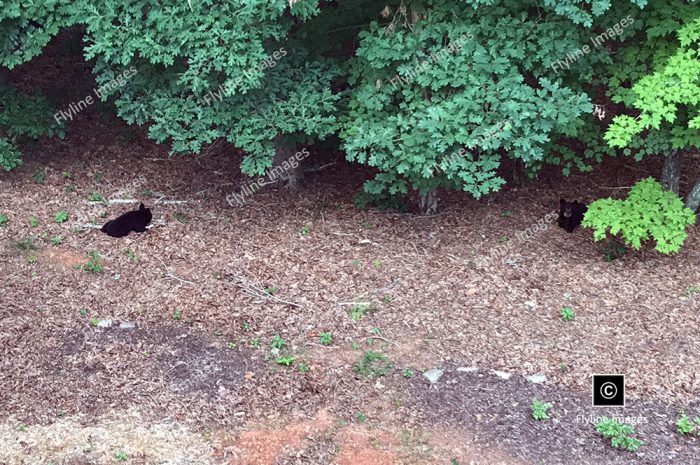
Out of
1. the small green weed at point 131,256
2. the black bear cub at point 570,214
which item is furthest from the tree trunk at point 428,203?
the small green weed at point 131,256

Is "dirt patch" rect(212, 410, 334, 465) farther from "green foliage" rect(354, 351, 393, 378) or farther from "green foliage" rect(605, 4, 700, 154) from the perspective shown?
"green foliage" rect(605, 4, 700, 154)

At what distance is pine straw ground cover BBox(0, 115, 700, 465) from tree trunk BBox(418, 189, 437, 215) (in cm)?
14

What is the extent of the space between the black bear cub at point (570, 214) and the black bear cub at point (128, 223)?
4.89 m

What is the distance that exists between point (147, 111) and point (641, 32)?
536 centimetres

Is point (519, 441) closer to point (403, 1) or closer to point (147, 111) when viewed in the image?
point (403, 1)

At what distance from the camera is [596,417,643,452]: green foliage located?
4652 millimetres

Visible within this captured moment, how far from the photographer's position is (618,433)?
4715 mm

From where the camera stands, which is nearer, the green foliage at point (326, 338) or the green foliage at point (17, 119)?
the green foliage at point (326, 338)

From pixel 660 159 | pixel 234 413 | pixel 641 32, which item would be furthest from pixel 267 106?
pixel 660 159

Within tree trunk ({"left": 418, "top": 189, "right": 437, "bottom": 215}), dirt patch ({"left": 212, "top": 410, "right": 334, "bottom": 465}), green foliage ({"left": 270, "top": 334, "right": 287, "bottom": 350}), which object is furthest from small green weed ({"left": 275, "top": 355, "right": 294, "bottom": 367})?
tree trunk ({"left": 418, "top": 189, "right": 437, "bottom": 215})

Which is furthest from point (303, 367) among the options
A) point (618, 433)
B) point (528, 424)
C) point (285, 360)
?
point (618, 433)

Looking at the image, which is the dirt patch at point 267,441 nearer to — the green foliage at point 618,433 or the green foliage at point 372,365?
the green foliage at point 372,365

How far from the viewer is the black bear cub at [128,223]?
7238 mm

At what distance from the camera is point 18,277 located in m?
6.51
